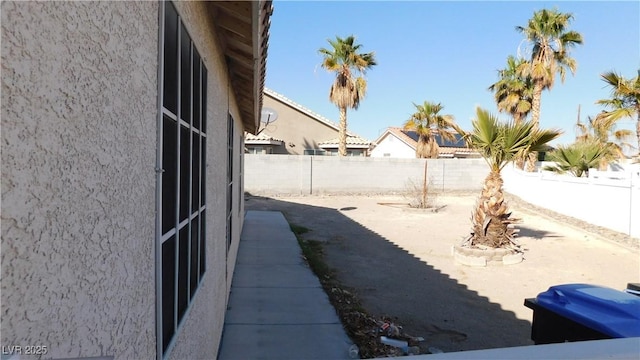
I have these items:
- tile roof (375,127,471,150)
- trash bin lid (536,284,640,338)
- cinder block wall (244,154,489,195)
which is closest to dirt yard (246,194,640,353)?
trash bin lid (536,284,640,338)

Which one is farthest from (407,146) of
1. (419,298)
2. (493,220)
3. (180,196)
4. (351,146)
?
(180,196)

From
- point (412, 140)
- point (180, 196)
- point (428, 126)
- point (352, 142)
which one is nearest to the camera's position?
point (180, 196)

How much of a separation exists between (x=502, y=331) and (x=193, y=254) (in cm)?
460

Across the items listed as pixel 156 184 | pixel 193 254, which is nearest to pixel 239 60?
pixel 193 254

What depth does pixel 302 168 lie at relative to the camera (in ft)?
80.4

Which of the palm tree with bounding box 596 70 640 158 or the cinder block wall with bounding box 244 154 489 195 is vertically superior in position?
the palm tree with bounding box 596 70 640 158

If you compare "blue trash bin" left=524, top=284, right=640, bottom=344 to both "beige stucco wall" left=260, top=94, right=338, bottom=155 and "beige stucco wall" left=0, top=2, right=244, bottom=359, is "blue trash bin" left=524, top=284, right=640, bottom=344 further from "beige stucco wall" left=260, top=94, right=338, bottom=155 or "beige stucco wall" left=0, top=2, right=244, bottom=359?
"beige stucco wall" left=260, top=94, right=338, bottom=155

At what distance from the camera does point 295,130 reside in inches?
1191

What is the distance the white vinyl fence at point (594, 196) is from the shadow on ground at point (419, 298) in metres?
7.99

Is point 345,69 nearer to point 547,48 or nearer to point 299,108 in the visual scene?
point 299,108

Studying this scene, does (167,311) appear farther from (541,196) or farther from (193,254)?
(541,196)

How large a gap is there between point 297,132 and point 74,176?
97.0 ft

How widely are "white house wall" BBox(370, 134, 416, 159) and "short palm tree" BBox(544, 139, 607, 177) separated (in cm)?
1736

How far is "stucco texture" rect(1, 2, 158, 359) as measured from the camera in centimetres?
78
